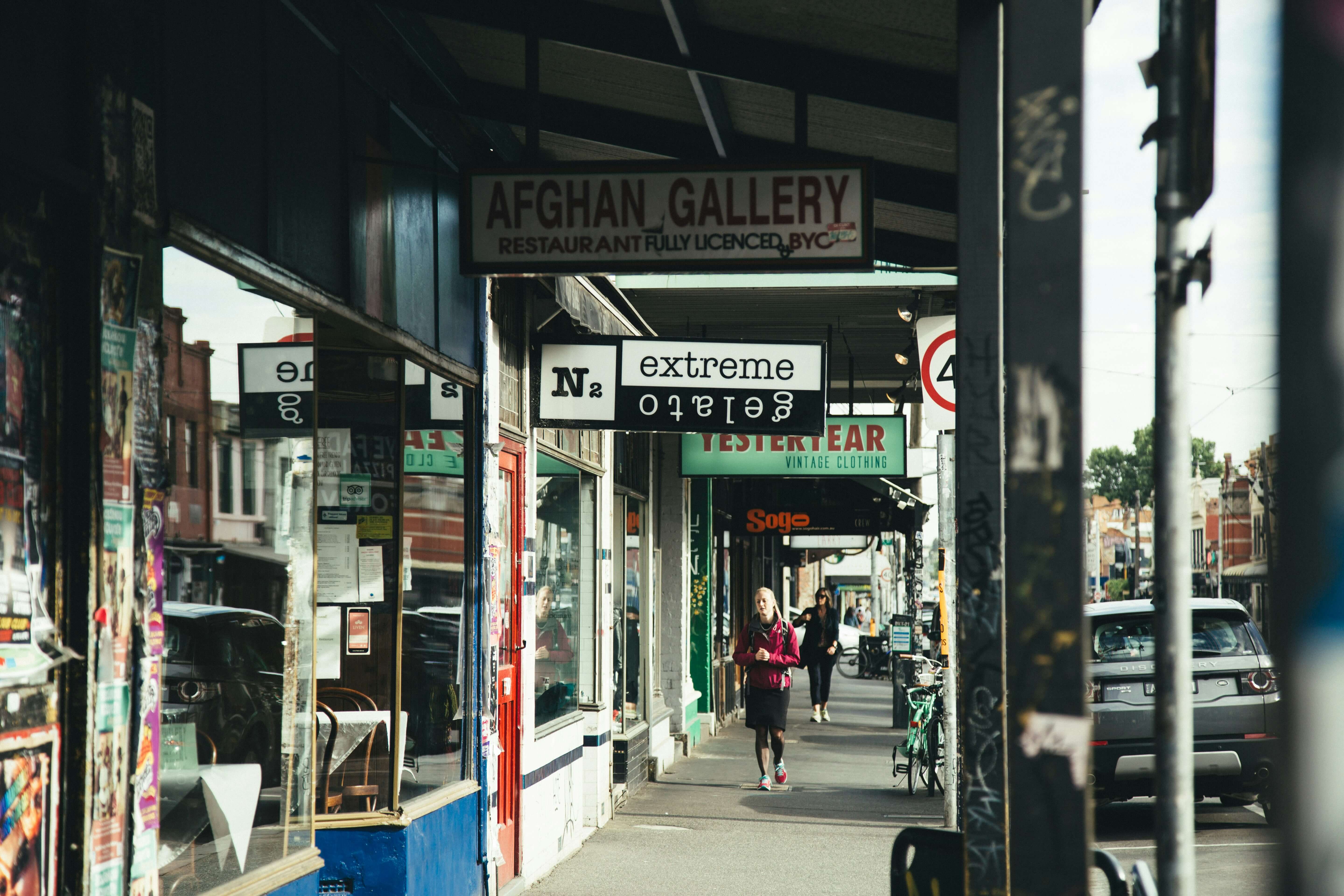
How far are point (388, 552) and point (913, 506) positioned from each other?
48.7 feet

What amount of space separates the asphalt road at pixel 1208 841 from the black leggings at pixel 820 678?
8.41m

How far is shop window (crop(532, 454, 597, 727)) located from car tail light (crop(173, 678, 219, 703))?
417 centimetres

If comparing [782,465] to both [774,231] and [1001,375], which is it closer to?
[774,231]

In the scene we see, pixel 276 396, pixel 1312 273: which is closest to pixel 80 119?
pixel 276 396

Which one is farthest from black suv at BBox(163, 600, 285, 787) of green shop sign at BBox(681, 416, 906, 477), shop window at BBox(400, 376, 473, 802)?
green shop sign at BBox(681, 416, 906, 477)

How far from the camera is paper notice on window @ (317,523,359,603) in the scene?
668 cm

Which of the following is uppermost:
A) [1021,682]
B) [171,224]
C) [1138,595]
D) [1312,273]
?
[171,224]

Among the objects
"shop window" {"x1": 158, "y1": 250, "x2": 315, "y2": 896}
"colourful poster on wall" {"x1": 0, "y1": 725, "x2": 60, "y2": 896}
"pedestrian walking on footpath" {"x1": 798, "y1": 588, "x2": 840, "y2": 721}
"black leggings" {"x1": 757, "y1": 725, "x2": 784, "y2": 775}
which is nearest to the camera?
"colourful poster on wall" {"x1": 0, "y1": 725, "x2": 60, "y2": 896}

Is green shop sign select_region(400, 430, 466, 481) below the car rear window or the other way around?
the other way around

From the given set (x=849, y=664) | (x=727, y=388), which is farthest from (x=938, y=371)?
(x=849, y=664)

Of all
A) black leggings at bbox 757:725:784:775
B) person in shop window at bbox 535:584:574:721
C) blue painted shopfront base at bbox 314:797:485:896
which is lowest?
black leggings at bbox 757:725:784:775

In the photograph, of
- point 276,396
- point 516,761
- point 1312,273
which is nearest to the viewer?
point 1312,273

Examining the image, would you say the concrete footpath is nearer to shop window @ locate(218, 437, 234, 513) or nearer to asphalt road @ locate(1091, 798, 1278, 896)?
asphalt road @ locate(1091, 798, 1278, 896)

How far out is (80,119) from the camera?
3.51 m
